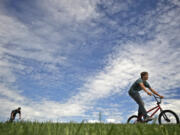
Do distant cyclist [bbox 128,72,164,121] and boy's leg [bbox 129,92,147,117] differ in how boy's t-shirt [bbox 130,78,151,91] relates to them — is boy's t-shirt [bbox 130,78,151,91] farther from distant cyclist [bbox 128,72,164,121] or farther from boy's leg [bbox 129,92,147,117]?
boy's leg [bbox 129,92,147,117]

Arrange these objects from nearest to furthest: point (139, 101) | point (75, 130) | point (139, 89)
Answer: point (75, 130)
point (139, 101)
point (139, 89)

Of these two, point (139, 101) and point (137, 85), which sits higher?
point (137, 85)

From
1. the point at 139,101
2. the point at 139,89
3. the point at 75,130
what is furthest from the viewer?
the point at 139,89

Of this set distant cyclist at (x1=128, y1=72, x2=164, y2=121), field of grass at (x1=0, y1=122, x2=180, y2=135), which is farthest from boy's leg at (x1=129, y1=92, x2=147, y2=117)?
field of grass at (x1=0, y1=122, x2=180, y2=135)

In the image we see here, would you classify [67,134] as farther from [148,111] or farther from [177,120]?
[148,111]

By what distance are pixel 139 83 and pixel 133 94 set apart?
33.4 inches

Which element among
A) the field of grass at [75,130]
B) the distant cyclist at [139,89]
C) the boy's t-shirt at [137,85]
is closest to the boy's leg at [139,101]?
the distant cyclist at [139,89]

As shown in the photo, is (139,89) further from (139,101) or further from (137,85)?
(139,101)

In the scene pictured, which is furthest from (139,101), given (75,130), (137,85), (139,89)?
(75,130)

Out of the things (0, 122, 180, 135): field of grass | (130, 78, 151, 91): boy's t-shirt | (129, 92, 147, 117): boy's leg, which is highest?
(130, 78, 151, 91): boy's t-shirt

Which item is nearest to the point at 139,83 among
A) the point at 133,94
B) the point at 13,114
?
the point at 133,94

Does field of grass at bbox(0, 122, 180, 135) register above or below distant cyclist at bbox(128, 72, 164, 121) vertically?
below

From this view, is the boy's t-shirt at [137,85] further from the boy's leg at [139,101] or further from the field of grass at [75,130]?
the field of grass at [75,130]

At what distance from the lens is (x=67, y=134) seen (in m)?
2.27
